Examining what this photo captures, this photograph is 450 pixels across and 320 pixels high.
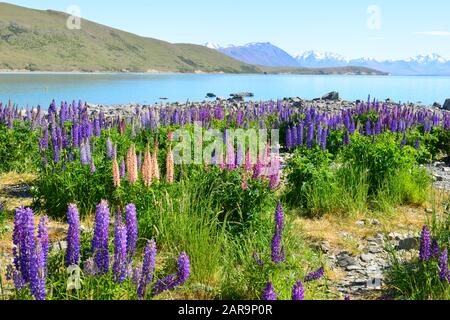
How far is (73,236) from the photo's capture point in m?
A: 4.03

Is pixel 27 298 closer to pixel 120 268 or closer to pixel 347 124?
pixel 120 268

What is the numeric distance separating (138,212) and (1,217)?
6.63ft

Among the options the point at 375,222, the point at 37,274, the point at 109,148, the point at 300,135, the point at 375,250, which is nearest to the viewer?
the point at 37,274

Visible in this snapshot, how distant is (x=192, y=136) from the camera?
10578mm

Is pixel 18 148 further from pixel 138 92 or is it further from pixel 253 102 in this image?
pixel 138 92

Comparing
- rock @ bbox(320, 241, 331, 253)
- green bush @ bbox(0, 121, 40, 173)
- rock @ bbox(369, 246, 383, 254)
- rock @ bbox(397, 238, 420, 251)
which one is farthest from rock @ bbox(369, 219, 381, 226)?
green bush @ bbox(0, 121, 40, 173)

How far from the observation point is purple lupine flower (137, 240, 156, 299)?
13.0ft

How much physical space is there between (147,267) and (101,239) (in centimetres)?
45

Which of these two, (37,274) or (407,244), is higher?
(37,274)

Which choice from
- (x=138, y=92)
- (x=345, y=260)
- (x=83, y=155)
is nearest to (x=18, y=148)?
(x=83, y=155)

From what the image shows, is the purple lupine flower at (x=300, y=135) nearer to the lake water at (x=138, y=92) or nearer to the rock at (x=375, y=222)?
the rock at (x=375, y=222)

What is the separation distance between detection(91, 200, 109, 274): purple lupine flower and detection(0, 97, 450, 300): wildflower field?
0.01 meters

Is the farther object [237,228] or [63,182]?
[63,182]
